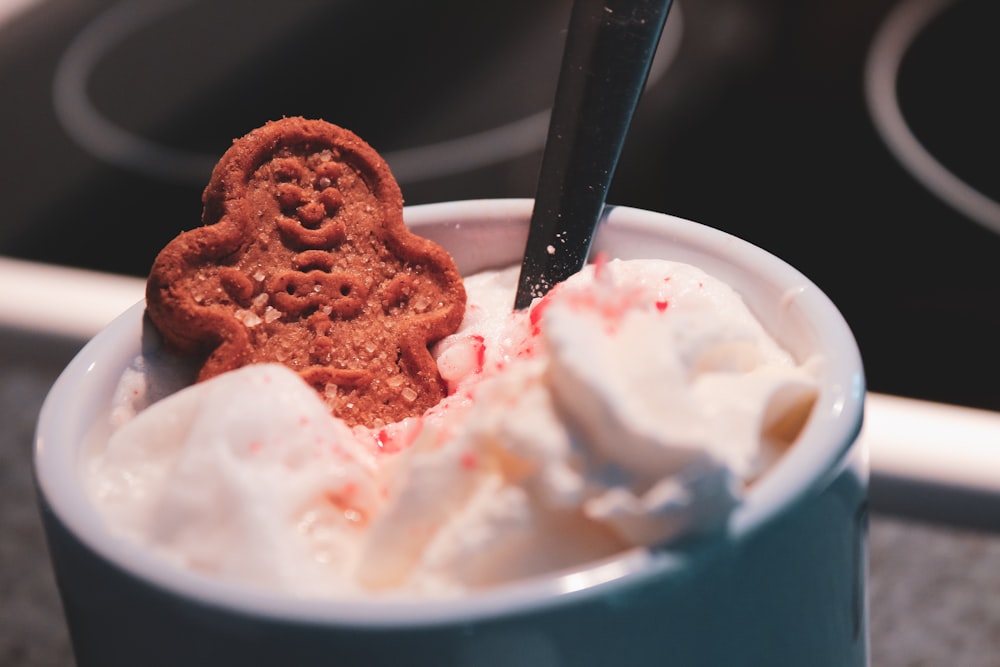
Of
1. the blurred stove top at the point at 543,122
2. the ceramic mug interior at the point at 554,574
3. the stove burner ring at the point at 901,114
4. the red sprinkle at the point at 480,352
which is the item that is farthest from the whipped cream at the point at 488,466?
the stove burner ring at the point at 901,114

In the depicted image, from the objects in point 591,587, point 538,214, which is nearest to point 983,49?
point 538,214

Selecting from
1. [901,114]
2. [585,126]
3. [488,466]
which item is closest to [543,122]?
[901,114]

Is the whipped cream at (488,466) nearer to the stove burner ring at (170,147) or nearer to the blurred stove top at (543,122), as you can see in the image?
the blurred stove top at (543,122)

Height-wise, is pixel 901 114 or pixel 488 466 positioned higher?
pixel 488 466

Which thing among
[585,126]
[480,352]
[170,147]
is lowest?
[170,147]

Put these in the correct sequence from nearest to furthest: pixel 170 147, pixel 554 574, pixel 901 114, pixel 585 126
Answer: pixel 554 574
pixel 585 126
pixel 901 114
pixel 170 147

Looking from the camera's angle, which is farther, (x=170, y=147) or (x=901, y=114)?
(x=170, y=147)

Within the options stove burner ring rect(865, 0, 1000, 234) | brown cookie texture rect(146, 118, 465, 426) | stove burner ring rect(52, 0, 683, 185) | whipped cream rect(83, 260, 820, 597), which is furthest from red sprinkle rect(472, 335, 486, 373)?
stove burner ring rect(865, 0, 1000, 234)

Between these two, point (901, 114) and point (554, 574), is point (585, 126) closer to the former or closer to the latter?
point (554, 574)
